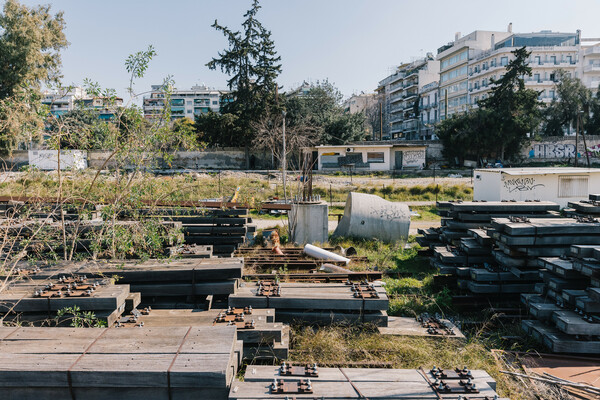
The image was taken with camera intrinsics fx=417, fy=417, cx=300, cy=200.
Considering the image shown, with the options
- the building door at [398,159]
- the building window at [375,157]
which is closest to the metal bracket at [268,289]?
the building window at [375,157]

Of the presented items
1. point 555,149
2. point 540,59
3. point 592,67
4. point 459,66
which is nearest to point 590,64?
point 592,67

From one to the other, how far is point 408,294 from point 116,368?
20.9 ft

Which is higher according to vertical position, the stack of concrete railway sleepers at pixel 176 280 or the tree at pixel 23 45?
the tree at pixel 23 45

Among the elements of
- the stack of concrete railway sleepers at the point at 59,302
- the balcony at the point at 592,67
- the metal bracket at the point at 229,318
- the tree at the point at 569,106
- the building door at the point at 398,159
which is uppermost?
the balcony at the point at 592,67

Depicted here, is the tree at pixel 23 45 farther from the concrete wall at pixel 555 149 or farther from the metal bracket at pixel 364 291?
the concrete wall at pixel 555 149

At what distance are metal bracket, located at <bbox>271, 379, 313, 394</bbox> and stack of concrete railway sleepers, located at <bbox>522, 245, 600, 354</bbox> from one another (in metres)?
4.08

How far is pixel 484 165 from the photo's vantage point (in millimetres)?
43438

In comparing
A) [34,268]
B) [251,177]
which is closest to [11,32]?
[251,177]

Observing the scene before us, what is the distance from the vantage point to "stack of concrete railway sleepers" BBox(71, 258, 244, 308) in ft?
19.6

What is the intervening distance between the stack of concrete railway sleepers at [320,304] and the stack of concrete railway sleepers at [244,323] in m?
0.28

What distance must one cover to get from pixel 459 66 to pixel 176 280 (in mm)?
72966

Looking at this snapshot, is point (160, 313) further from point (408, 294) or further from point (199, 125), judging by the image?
point (199, 125)

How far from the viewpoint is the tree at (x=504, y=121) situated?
1647 inches

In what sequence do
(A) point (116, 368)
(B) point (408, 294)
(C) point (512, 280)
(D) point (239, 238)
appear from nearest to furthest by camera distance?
1. (A) point (116, 368)
2. (C) point (512, 280)
3. (B) point (408, 294)
4. (D) point (239, 238)
